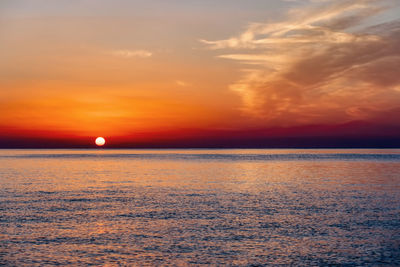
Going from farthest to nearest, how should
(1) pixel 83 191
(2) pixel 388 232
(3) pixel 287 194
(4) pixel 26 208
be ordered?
(1) pixel 83 191 → (3) pixel 287 194 → (4) pixel 26 208 → (2) pixel 388 232

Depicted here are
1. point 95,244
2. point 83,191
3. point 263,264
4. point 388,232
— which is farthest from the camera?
point 83,191

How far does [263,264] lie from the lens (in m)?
16.4

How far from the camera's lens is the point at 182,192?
41.1 metres

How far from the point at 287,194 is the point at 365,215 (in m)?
12.4

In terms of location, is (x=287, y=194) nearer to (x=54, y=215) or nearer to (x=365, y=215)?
(x=365, y=215)

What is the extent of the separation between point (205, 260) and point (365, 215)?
15668 millimetres

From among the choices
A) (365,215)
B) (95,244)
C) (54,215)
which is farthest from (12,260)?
(365,215)

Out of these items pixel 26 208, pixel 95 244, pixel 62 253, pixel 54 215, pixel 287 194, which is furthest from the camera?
pixel 287 194

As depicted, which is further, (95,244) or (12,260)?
(95,244)

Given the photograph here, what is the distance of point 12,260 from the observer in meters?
16.7

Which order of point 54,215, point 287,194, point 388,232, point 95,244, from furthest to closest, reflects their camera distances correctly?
point 287,194
point 54,215
point 388,232
point 95,244

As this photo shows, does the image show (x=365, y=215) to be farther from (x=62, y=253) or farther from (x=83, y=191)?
(x=83, y=191)

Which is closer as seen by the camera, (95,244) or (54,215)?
(95,244)

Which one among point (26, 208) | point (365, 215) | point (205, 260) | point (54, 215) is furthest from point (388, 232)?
point (26, 208)
